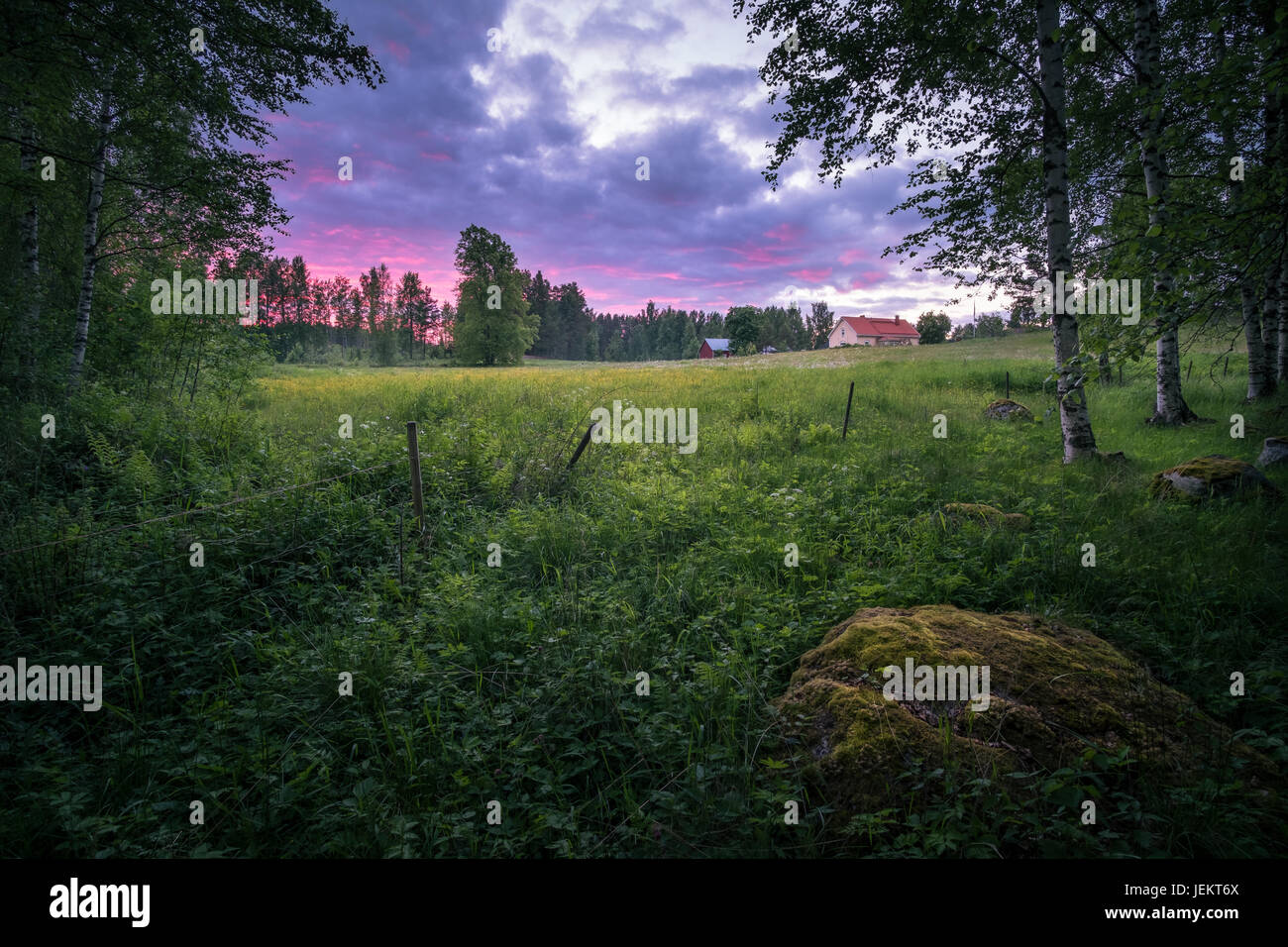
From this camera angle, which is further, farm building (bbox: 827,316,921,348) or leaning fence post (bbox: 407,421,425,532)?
farm building (bbox: 827,316,921,348)

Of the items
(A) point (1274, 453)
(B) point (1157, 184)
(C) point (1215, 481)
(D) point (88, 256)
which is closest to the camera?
(C) point (1215, 481)

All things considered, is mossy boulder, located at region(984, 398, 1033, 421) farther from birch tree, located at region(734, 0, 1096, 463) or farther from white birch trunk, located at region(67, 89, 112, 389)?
white birch trunk, located at region(67, 89, 112, 389)

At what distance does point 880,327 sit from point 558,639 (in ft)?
350

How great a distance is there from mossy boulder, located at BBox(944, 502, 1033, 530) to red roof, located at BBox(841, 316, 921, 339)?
9719 cm

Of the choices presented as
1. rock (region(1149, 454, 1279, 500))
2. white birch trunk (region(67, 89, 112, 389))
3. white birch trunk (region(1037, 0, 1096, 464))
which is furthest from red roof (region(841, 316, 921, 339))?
white birch trunk (region(67, 89, 112, 389))

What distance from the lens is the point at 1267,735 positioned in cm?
290

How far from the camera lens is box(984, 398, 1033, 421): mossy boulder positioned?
1452cm

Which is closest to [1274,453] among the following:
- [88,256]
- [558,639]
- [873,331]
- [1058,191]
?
[1058,191]

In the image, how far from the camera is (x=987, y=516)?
20.7 ft

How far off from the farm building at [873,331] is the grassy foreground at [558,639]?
9155 centimetres

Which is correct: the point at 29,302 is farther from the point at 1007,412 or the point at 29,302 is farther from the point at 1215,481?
the point at 1007,412

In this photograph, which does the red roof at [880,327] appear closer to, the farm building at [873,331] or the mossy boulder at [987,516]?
the farm building at [873,331]

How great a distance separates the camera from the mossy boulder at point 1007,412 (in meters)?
14.5

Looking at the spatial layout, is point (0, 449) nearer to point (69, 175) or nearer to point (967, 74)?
point (69, 175)
